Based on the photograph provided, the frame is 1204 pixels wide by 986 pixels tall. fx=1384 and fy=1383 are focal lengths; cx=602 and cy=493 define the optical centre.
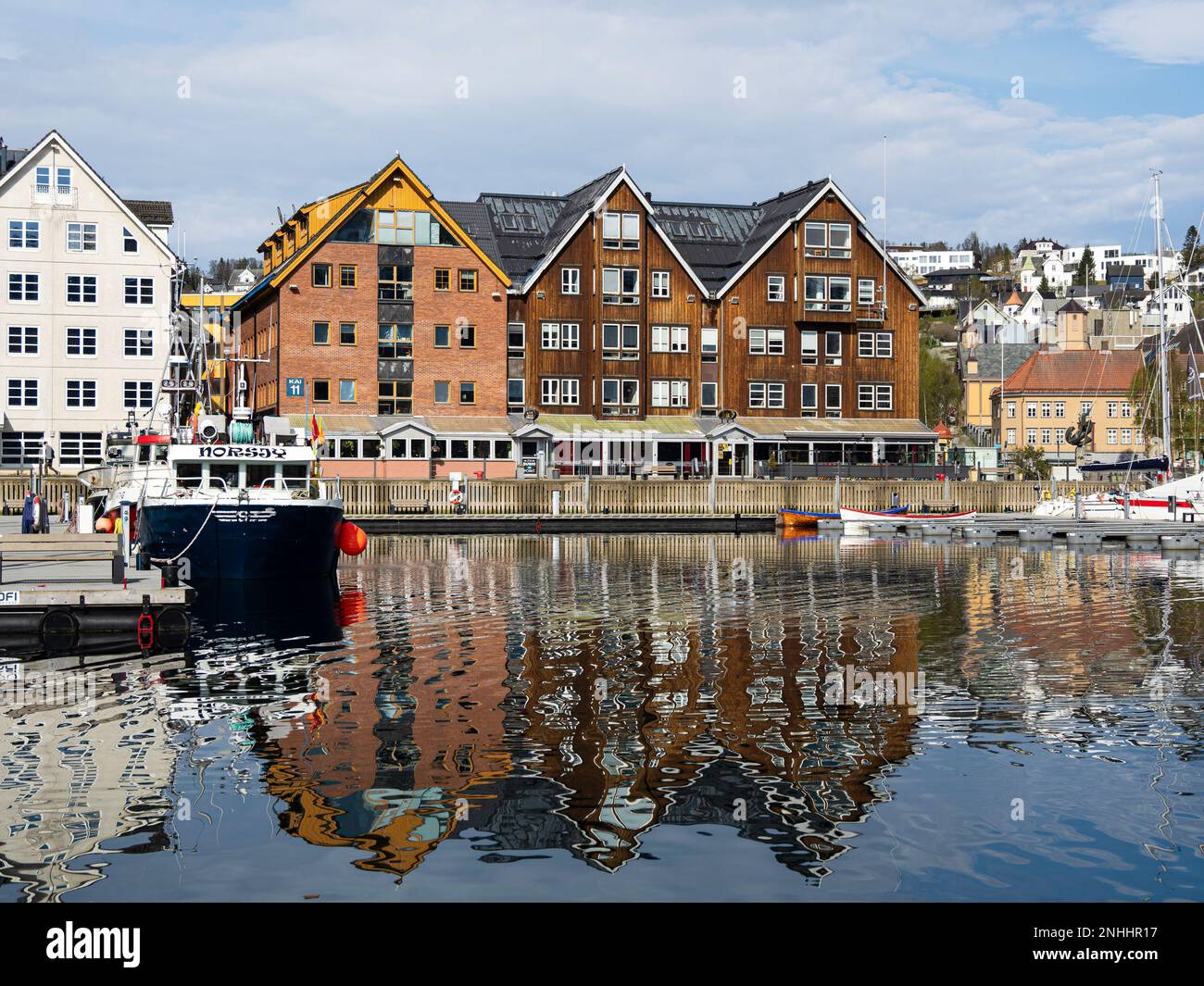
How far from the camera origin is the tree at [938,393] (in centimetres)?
16057

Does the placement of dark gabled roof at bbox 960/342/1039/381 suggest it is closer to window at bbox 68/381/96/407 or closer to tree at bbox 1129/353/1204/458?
tree at bbox 1129/353/1204/458

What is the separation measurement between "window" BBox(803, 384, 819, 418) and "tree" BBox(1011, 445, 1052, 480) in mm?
13769

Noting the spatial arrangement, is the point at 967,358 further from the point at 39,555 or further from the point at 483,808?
the point at 483,808

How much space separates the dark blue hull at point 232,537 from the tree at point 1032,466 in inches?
2445

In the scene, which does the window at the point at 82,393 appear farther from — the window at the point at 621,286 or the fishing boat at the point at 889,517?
the fishing boat at the point at 889,517

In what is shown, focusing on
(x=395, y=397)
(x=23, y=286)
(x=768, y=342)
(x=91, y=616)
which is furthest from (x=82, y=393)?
(x=91, y=616)

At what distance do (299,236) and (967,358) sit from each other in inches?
3810

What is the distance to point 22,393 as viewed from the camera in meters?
83.4

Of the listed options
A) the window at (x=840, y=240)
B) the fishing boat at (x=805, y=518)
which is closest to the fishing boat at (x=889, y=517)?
the fishing boat at (x=805, y=518)

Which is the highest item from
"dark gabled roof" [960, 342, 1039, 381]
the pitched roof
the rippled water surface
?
"dark gabled roof" [960, 342, 1039, 381]

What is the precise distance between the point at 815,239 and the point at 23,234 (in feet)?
162

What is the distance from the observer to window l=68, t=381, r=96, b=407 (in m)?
84.6

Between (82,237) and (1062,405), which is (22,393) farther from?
(1062,405)

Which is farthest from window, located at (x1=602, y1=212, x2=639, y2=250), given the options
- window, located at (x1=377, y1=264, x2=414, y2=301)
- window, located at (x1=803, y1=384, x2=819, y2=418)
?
window, located at (x1=803, y1=384, x2=819, y2=418)
